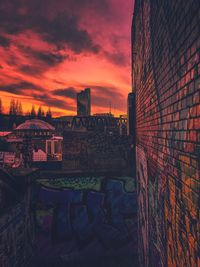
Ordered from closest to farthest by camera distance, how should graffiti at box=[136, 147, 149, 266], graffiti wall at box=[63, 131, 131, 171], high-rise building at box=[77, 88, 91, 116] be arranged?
graffiti at box=[136, 147, 149, 266]
graffiti wall at box=[63, 131, 131, 171]
high-rise building at box=[77, 88, 91, 116]

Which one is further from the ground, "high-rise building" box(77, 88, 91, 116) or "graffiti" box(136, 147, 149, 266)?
"high-rise building" box(77, 88, 91, 116)

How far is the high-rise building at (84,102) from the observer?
71.3 ft

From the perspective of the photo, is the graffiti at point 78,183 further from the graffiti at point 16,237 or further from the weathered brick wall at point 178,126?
the weathered brick wall at point 178,126

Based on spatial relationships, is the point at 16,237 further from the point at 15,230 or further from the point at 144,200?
the point at 144,200

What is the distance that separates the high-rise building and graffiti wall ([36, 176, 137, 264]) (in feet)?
49.5

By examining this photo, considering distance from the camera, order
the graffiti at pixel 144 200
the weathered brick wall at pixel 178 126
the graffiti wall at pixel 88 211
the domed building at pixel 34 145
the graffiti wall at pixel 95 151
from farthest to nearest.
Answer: the domed building at pixel 34 145
the graffiti wall at pixel 95 151
the graffiti wall at pixel 88 211
the graffiti at pixel 144 200
the weathered brick wall at pixel 178 126

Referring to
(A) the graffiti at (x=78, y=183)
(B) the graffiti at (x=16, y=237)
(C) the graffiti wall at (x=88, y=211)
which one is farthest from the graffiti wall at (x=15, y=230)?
(A) the graffiti at (x=78, y=183)

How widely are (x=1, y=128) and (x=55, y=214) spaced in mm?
15846

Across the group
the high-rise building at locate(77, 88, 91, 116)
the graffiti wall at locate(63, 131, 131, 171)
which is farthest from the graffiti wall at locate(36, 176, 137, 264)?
the high-rise building at locate(77, 88, 91, 116)

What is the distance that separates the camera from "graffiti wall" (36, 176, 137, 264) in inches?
273

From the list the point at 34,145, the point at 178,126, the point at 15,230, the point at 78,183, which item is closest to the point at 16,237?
the point at 15,230

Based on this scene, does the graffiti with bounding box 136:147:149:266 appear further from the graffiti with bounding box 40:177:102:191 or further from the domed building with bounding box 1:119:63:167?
the domed building with bounding box 1:119:63:167

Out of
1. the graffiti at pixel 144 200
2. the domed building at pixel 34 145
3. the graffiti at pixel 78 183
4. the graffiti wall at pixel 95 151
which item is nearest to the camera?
the graffiti at pixel 144 200

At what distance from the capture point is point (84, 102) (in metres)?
21.9
